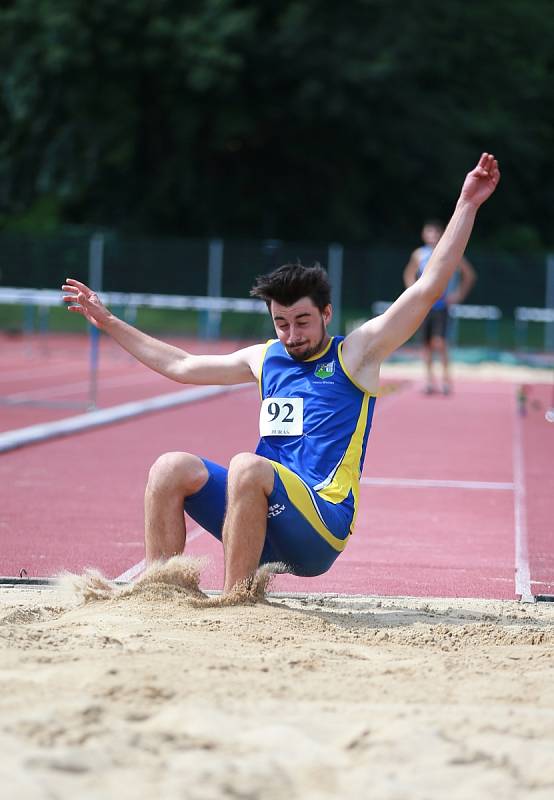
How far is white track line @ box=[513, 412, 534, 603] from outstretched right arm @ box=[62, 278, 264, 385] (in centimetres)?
146

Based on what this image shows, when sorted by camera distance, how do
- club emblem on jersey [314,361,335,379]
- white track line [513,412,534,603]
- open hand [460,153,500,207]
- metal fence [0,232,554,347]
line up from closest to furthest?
club emblem on jersey [314,361,335,379]
open hand [460,153,500,207]
white track line [513,412,534,603]
metal fence [0,232,554,347]

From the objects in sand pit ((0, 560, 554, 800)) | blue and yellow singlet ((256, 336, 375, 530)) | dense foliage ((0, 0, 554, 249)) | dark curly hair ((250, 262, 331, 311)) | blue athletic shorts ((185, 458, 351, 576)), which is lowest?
sand pit ((0, 560, 554, 800))

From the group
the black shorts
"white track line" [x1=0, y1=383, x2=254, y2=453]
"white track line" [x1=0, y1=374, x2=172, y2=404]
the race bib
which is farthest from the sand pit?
the black shorts

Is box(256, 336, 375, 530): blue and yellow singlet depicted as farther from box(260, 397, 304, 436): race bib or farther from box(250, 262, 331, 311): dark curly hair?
box(250, 262, 331, 311): dark curly hair

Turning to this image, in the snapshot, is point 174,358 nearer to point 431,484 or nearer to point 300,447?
point 300,447

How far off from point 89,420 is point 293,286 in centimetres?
712

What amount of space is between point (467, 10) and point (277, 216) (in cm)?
729

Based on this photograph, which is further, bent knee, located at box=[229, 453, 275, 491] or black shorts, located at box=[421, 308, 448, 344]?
black shorts, located at box=[421, 308, 448, 344]

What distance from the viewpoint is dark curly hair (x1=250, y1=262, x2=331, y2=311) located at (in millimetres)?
4680

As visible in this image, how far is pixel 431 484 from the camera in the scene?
8680 millimetres

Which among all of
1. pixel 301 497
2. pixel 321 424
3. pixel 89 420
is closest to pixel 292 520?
pixel 301 497

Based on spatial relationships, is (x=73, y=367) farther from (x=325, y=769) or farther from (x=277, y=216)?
(x=325, y=769)

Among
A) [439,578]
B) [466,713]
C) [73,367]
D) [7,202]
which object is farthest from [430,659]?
[7,202]

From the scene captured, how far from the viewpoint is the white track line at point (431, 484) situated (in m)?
8.58
